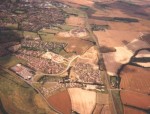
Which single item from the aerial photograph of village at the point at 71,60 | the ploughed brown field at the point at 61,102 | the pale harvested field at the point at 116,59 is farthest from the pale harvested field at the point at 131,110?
the pale harvested field at the point at 116,59

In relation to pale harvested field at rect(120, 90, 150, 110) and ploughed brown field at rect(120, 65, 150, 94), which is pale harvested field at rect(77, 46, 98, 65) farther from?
pale harvested field at rect(120, 90, 150, 110)

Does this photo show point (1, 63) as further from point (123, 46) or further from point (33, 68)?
point (123, 46)

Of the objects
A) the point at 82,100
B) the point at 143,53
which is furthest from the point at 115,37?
the point at 82,100

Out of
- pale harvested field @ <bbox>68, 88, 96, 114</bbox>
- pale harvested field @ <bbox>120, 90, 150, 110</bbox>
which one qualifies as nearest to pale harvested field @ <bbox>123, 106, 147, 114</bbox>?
pale harvested field @ <bbox>120, 90, 150, 110</bbox>

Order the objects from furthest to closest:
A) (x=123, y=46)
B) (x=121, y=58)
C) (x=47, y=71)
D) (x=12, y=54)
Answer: (x=123, y=46) → (x=121, y=58) → (x=12, y=54) → (x=47, y=71)

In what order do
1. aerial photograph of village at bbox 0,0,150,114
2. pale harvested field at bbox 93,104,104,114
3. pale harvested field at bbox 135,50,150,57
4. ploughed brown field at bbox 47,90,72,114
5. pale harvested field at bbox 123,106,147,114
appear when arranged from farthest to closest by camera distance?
pale harvested field at bbox 135,50,150,57, aerial photograph of village at bbox 0,0,150,114, pale harvested field at bbox 123,106,147,114, pale harvested field at bbox 93,104,104,114, ploughed brown field at bbox 47,90,72,114

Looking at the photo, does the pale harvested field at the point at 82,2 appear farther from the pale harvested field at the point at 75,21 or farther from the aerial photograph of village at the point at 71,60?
the pale harvested field at the point at 75,21

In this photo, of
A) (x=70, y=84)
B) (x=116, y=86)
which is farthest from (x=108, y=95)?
(x=70, y=84)
